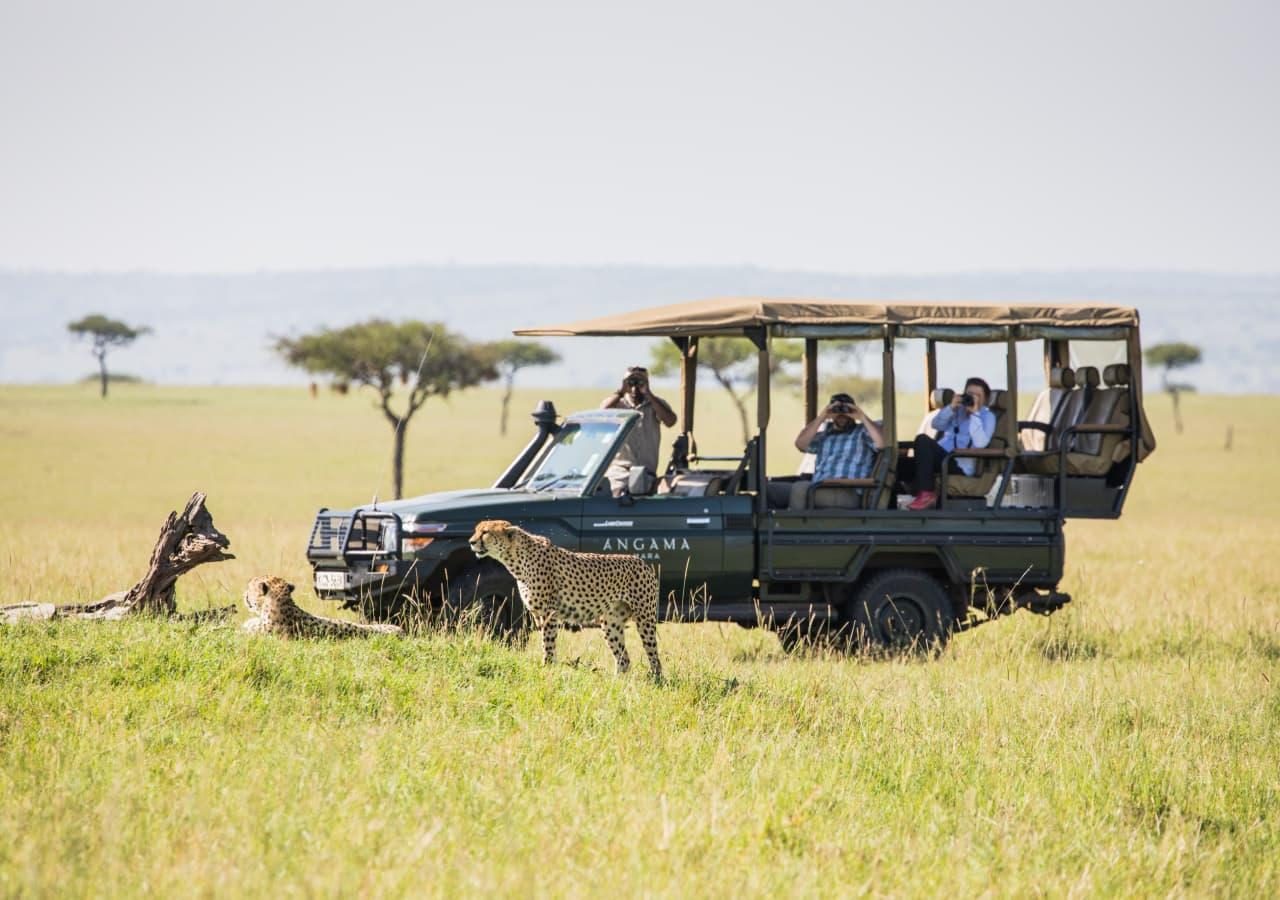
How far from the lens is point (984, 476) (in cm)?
1170

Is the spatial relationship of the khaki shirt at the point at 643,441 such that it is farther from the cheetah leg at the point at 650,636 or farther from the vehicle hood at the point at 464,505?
the cheetah leg at the point at 650,636

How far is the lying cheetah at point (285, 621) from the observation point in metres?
9.32

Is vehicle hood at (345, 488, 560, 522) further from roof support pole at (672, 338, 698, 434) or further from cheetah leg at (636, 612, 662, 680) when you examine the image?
roof support pole at (672, 338, 698, 434)

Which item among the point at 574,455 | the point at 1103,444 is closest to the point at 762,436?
the point at 574,455

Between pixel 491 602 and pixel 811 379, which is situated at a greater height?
pixel 811 379

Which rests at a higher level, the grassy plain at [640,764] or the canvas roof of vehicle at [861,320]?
the canvas roof of vehicle at [861,320]

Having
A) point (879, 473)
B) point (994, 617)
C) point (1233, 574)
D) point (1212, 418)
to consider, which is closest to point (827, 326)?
point (879, 473)

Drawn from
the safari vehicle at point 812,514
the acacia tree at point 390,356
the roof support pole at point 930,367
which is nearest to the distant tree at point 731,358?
the acacia tree at point 390,356

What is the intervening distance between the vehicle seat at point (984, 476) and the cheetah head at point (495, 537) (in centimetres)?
375

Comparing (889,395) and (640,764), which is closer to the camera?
(640,764)

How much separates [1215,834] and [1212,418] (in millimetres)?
77892

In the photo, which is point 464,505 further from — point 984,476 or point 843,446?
point 984,476

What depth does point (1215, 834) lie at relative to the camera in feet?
23.2

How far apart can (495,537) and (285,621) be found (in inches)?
50.2
